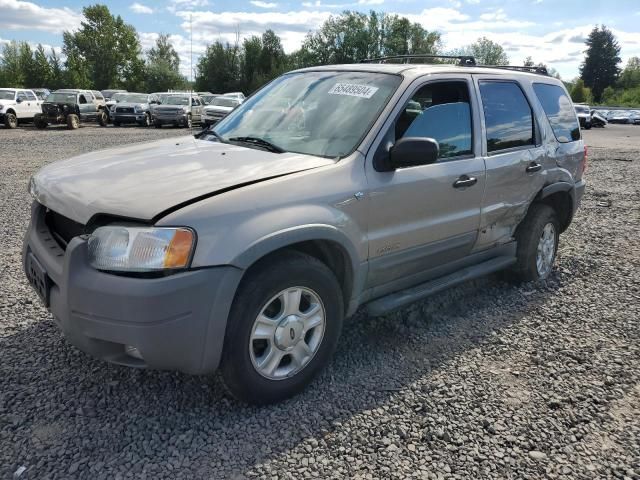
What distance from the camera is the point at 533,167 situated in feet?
14.2

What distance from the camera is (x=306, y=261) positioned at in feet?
9.20

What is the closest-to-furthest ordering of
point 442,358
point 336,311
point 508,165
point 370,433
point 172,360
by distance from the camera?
point 172,360 < point 370,433 < point 336,311 < point 442,358 < point 508,165

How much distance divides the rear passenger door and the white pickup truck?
2485 centimetres

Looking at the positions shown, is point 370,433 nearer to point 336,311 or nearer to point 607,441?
point 336,311

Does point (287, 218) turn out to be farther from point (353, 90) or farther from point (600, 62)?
point (600, 62)

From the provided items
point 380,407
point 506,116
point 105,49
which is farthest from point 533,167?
point 105,49

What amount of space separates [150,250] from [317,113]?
1571 millimetres

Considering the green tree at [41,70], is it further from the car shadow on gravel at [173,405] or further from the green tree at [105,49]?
the car shadow on gravel at [173,405]

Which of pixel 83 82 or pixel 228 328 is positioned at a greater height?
pixel 83 82

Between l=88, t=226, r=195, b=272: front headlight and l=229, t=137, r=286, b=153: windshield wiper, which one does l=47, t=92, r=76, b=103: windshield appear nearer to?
l=229, t=137, r=286, b=153: windshield wiper

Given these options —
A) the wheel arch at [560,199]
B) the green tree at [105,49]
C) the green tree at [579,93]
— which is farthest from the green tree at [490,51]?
the wheel arch at [560,199]

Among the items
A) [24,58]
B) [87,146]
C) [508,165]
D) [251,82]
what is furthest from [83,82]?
[508,165]

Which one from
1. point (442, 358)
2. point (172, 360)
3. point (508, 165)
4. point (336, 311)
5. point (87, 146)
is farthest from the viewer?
point (87, 146)

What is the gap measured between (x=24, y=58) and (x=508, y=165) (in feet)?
245
